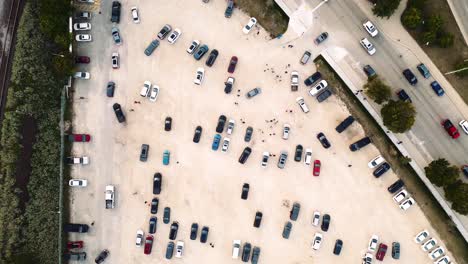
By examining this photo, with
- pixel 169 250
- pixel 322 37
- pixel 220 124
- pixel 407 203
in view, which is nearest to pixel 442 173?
pixel 407 203

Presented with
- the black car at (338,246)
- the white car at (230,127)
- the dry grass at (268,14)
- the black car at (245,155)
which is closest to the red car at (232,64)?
the dry grass at (268,14)

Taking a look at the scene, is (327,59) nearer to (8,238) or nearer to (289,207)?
(289,207)

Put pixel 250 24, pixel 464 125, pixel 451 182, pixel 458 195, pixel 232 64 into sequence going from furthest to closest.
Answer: pixel 232 64 < pixel 250 24 < pixel 464 125 < pixel 451 182 < pixel 458 195

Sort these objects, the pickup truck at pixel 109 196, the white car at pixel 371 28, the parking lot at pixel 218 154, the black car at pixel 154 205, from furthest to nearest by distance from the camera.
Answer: the parking lot at pixel 218 154 < the black car at pixel 154 205 < the white car at pixel 371 28 < the pickup truck at pixel 109 196

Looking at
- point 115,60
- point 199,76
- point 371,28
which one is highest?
point 115,60

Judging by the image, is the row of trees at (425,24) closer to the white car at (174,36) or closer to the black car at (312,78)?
the black car at (312,78)

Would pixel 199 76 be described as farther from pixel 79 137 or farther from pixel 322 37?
pixel 79 137
